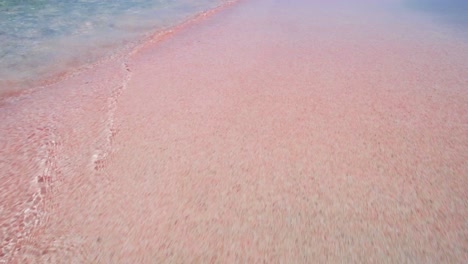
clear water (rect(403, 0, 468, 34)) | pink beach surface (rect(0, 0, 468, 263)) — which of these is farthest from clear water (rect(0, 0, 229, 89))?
clear water (rect(403, 0, 468, 34))

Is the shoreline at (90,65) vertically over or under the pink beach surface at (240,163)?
under

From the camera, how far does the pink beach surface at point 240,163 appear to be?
170 centimetres

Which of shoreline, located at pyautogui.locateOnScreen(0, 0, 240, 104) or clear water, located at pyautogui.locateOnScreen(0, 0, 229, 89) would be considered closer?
shoreline, located at pyautogui.locateOnScreen(0, 0, 240, 104)

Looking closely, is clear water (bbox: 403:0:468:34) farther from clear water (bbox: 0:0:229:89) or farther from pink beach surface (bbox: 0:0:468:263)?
clear water (bbox: 0:0:229:89)

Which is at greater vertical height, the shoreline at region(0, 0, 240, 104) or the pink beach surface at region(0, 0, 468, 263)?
the pink beach surface at region(0, 0, 468, 263)

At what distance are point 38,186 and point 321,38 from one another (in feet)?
15.9

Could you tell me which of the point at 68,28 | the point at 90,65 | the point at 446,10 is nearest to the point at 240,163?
the point at 90,65

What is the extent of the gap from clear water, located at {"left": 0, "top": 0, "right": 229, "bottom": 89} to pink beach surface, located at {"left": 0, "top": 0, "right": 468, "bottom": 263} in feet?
2.98

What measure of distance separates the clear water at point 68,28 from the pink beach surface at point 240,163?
91 cm

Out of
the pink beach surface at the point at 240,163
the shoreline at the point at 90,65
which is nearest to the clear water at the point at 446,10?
the pink beach surface at the point at 240,163

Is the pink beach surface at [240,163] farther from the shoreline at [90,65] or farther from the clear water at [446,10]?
the clear water at [446,10]

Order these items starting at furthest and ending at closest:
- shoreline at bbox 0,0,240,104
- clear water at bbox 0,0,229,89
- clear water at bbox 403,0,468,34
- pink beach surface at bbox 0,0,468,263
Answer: clear water at bbox 403,0,468,34
clear water at bbox 0,0,229,89
shoreline at bbox 0,0,240,104
pink beach surface at bbox 0,0,468,263

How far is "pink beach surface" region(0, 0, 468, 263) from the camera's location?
1.70m

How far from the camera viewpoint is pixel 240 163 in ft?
7.52
